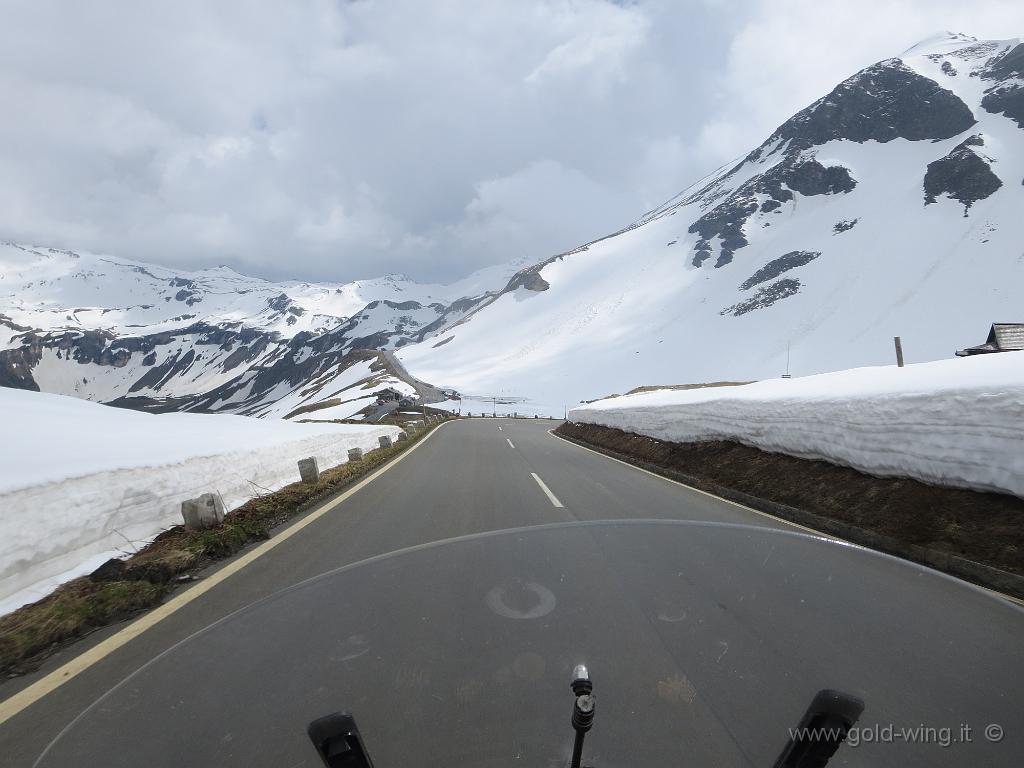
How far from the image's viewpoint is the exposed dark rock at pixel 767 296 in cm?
11475

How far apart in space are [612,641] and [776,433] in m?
8.91

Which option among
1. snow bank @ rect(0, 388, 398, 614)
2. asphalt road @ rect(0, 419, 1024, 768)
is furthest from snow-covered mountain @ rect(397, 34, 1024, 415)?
asphalt road @ rect(0, 419, 1024, 768)

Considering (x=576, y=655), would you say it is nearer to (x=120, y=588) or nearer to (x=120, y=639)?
(x=120, y=639)

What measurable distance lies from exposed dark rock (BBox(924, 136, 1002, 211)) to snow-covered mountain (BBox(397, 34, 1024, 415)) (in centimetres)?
50

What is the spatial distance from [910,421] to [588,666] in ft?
22.5

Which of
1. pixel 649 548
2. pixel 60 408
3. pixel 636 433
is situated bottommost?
pixel 636 433

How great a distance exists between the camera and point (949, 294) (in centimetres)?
9000

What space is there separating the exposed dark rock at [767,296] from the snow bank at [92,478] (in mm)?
124792

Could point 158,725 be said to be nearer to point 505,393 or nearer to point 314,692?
point 314,692

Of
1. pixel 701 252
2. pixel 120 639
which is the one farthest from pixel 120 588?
pixel 701 252

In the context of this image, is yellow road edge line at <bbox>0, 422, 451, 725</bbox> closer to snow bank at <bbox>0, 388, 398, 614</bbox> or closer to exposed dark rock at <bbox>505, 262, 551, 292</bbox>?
snow bank at <bbox>0, 388, 398, 614</bbox>

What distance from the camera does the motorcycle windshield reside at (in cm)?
146

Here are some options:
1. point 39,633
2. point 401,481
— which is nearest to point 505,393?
point 401,481

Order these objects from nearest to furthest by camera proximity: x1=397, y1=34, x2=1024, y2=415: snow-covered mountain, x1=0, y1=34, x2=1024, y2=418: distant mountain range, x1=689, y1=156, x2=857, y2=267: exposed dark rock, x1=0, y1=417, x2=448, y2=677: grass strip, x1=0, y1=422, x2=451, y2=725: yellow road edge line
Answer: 1. x1=0, y1=422, x2=451, y2=725: yellow road edge line
2. x1=0, y1=417, x2=448, y2=677: grass strip
3. x1=0, y1=34, x2=1024, y2=418: distant mountain range
4. x1=397, y1=34, x2=1024, y2=415: snow-covered mountain
5. x1=689, y1=156, x2=857, y2=267: exposed dark rock
